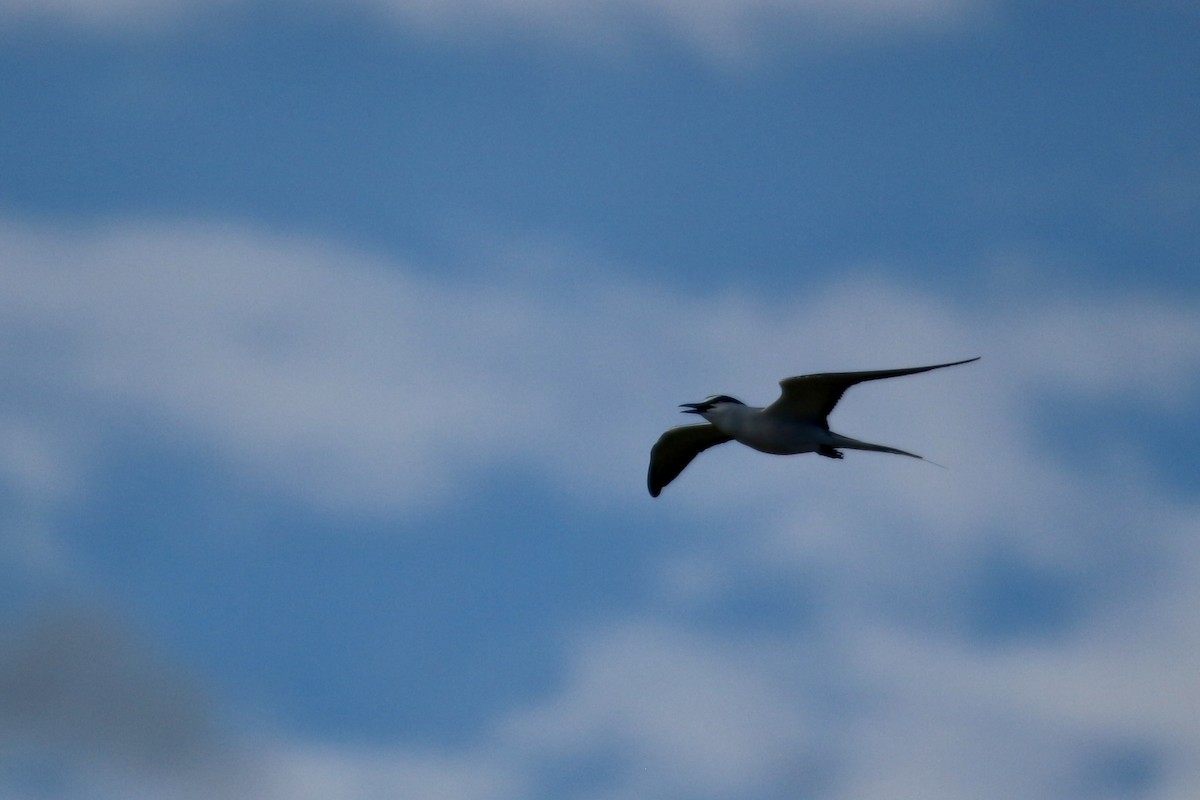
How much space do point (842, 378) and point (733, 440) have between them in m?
4.61

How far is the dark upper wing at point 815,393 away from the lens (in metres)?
22.8

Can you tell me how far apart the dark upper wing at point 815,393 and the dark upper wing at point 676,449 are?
3.45 m

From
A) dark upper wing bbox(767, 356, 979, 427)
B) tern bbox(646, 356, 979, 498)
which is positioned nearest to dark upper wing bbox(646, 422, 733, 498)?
tern bbox(646, 356, 979, 498)

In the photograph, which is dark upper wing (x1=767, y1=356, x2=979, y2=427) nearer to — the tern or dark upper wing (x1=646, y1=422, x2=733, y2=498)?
the tern

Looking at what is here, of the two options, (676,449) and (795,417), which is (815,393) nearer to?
(795,417)

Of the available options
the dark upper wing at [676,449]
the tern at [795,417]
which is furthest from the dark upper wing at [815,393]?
the dark upper wing at [676,449]

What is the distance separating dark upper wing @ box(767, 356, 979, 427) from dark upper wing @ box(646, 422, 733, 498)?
3.45 metres

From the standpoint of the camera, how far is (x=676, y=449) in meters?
28.2

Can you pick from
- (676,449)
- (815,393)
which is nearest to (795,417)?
(815,393)

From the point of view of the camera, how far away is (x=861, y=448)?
23.2 metres

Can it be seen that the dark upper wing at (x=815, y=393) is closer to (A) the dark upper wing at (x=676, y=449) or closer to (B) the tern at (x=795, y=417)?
(B) the tern at (x=795, y=417)

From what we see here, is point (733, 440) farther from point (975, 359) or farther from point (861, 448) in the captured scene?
point (975, 359)

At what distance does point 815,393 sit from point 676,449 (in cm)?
500

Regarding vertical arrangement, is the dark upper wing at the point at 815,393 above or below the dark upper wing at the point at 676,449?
below
